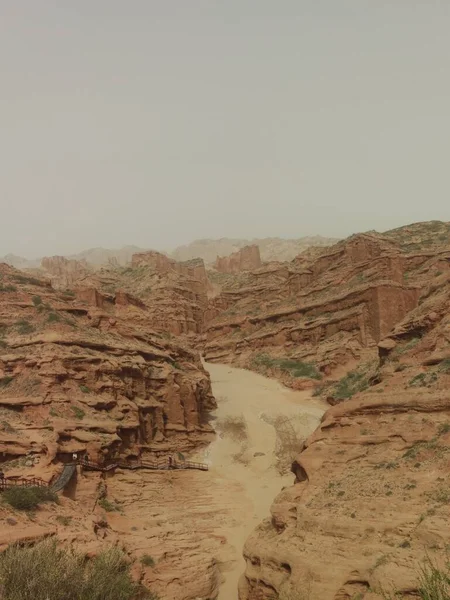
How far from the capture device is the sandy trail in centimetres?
2177

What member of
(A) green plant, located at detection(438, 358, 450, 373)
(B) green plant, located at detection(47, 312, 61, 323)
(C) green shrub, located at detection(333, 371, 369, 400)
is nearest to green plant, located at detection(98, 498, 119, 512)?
(B) green plant, located at detection(47, 312, 61, 323)

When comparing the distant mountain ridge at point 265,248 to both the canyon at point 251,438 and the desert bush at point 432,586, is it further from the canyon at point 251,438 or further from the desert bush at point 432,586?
the desert bush at point 432,586

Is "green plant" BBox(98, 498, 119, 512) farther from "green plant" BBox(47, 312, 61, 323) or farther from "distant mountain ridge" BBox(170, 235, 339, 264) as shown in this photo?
"distant mountain ridge" BBox(170, 235, 339, 264)

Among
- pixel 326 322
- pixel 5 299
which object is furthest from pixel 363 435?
pixel 326 322

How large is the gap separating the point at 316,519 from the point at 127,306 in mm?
29672

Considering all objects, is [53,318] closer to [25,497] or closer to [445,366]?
[25,497]

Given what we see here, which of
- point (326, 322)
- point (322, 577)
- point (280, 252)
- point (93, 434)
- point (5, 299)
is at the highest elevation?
point (280, 252)

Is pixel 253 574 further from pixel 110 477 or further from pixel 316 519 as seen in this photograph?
pixel 110 477

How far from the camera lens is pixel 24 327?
93.5 ft

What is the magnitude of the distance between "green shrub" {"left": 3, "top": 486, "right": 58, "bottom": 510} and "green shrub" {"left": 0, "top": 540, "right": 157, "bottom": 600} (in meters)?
2.27

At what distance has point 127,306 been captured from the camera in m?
42.0

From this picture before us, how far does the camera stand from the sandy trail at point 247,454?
21766 mm

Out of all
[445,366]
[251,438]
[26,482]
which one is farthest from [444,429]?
[251,438]

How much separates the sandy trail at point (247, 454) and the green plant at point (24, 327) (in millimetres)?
12196
